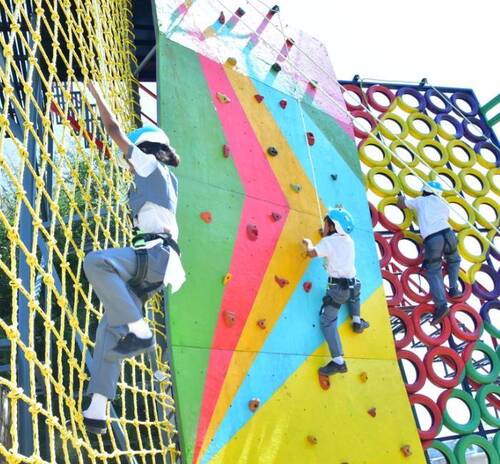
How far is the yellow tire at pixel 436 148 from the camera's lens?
18.8ft

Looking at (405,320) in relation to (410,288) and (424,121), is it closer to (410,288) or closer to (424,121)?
(410,288)

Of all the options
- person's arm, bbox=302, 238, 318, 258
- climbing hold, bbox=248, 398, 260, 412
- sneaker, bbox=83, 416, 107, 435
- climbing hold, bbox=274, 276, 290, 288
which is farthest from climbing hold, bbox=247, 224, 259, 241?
sneaker, bbox=83, 416, 107, 435

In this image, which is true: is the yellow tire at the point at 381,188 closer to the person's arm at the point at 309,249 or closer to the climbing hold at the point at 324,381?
the person's arm at the point at 309,249

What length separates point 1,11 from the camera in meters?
5.60

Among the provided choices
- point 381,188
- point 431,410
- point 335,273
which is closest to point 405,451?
point 431,410

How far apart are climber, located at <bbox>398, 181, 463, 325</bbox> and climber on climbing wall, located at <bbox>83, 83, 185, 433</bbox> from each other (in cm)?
288

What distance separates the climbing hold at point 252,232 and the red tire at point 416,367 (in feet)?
4.45

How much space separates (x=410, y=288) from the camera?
4902 millimetres

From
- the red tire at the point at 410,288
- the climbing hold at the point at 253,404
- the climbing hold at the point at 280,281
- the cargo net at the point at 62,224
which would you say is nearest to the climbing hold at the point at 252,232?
the climbing hold at the point at 280,281

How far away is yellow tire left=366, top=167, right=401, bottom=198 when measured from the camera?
5.28 metres

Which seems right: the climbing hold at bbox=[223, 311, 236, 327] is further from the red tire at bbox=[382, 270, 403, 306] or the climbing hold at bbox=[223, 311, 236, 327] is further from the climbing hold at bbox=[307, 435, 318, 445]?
the red tire at bbox=[382, 270, 403, 306]

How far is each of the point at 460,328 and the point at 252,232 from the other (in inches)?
77.6

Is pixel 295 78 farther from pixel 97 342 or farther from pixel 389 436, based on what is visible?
pixel 97 342

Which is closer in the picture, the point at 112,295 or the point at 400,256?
the point at 112,295
